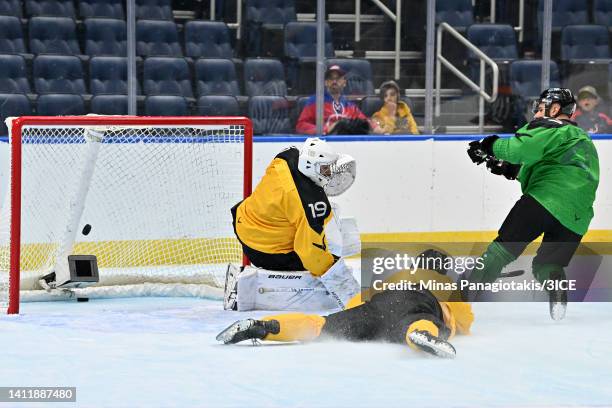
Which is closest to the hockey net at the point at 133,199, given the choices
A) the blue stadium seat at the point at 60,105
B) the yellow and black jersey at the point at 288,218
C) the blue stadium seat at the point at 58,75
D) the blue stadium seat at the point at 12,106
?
the yellow and black jersey at the point at 288,218

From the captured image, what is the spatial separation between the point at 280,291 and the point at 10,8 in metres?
2.75

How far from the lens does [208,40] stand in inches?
311

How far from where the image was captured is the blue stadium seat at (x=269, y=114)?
26.0 feet

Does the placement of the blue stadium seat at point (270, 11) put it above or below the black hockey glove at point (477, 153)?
above

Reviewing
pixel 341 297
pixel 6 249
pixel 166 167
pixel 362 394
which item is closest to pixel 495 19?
pixel 166 167

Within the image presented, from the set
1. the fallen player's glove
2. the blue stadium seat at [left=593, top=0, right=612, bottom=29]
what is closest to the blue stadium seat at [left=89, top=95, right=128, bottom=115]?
the fallen player's glove

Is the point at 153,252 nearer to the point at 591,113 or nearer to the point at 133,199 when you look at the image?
the point at 133,199

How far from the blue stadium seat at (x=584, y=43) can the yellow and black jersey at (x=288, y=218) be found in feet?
10.1

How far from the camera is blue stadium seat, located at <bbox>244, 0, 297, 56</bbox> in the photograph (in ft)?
26.0

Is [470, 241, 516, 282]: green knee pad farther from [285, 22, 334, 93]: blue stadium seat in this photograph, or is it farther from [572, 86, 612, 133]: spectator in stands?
[572, 86, 612, 133]: spectator in stands

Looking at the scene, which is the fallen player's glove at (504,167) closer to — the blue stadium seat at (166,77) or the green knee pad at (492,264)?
the green knee pad at (492,264)

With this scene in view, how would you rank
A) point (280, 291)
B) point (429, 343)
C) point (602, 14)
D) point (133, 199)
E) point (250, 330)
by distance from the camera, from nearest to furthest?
point (429, 343)
point (250, 330)
point (280, 291)
point (133, 199)
point (602, 14)

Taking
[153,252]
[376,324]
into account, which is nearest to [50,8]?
[153,252]

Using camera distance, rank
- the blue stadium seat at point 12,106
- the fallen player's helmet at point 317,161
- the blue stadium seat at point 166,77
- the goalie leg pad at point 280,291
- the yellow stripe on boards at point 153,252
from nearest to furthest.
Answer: the fallen player's helmet at point 317,161, the goalie leg pad at point 280,291, the yellow stripe on boards at point 153,252, the blue stadium seat at point 12,106, the blue stadium seat at point 166,77
